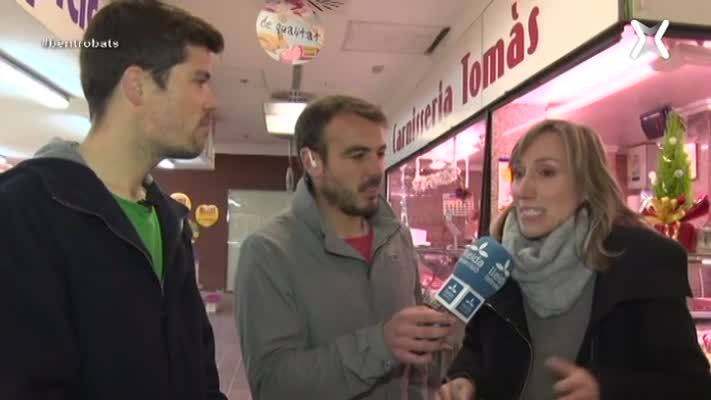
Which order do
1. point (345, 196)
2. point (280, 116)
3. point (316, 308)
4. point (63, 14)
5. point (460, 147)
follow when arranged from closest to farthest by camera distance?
point (316, 308) < point (345, 196) < point (63, 14) < point (460, 147) < point (280, 116)

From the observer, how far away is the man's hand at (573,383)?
4.06ft

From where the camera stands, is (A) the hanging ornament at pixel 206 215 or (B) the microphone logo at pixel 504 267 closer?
(B) the microphone logo at pixel 504 267

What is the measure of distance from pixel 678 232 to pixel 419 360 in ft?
5.34

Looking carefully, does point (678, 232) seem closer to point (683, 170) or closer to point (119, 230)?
point (683, 170)

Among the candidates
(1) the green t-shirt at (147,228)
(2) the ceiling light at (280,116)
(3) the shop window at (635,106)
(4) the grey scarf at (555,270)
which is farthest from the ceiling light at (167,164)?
(4) the grey scarf at (555,270)

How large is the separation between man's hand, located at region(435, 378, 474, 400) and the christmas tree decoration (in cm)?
127

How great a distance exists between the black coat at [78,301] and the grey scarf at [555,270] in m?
0.87

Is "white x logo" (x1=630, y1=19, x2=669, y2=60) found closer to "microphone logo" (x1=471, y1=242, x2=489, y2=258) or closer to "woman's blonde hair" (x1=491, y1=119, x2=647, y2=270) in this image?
"woman's blonde hair" (x1=491, y1=119, x2=647, y2=270)

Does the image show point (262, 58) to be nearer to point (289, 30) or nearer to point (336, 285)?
point (289, 30)

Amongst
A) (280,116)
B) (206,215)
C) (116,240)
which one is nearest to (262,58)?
(280,116)

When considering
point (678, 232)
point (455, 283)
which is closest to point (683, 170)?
point (678, 232)

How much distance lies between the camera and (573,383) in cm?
123

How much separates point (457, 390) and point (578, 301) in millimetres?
393

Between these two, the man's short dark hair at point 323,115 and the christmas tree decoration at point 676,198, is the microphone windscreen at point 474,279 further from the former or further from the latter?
the christmas tree decoration at point 676,198
